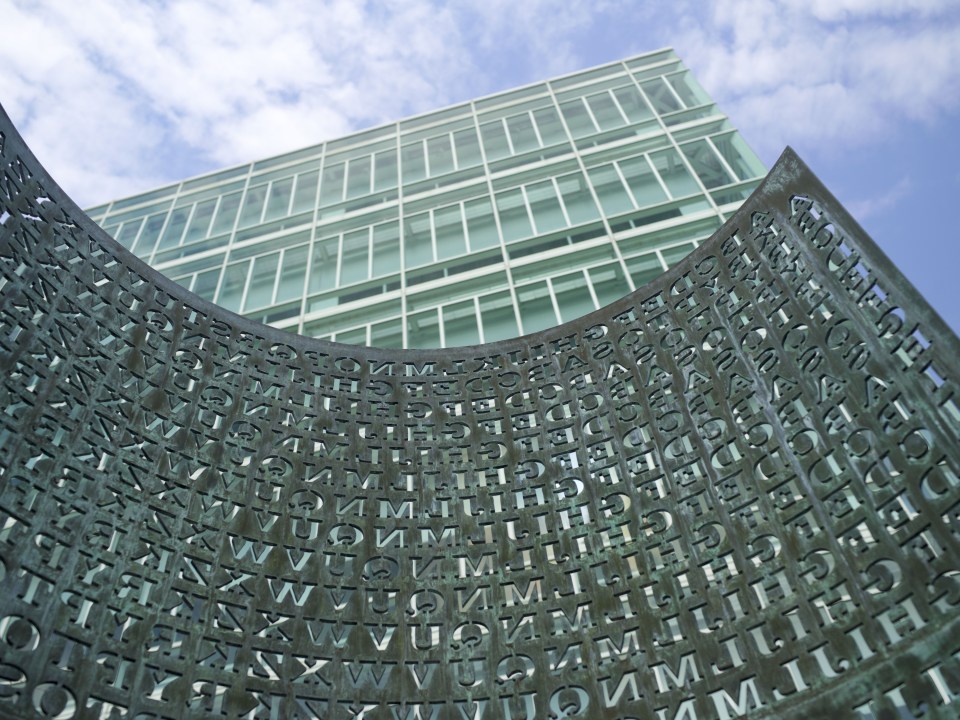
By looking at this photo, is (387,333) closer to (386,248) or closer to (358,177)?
(386,248)

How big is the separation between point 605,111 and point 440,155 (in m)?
4.60

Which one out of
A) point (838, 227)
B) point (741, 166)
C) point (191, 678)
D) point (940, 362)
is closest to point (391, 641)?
point (191, 678)

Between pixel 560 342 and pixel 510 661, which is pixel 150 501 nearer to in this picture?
pixel 510 661

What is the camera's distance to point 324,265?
18.8 meters

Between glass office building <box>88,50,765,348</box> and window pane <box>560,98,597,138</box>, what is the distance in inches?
2.4

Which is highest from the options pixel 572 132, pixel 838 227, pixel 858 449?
pixel 572 132

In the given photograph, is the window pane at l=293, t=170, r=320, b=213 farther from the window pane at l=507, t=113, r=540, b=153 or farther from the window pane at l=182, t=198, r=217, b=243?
the window pane at l=507, t=113, r=540, b=153

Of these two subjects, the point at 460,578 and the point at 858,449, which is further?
the point at 460,578

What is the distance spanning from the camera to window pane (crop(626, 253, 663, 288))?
15.8 meters

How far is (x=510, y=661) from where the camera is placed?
22.1 feet

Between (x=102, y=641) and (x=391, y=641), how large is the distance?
2.28m

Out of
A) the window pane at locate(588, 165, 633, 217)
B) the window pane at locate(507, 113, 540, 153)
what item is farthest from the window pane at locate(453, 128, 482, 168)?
the window pane at locate(588, 165, 633, 217)

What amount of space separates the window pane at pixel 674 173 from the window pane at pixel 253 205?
10361 mm

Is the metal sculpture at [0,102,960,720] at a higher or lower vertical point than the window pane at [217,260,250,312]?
lower
